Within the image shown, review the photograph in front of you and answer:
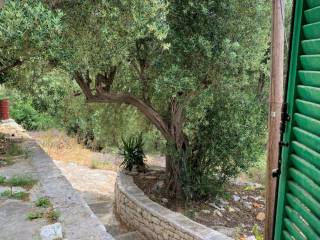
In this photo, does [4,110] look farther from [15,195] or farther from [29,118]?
[15,195]

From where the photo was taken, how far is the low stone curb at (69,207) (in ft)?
14.4

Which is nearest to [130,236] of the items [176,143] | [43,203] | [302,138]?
[176,143]

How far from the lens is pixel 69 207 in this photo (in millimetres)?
5141

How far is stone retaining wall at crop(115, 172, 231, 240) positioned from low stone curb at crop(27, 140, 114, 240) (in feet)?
6.48

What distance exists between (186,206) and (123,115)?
3276 mm

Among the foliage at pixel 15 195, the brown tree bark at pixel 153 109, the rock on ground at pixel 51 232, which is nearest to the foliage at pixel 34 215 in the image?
the rock on ground at pixel 51 232

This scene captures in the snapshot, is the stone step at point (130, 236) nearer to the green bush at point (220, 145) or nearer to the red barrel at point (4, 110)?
the green bush at point (220, 145)

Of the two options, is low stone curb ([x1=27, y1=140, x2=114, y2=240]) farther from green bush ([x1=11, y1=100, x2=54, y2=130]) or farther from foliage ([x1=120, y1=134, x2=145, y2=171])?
green bush ([x1=11, y1=100, x2=54, y2=130])

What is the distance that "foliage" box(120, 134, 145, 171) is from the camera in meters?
10.2

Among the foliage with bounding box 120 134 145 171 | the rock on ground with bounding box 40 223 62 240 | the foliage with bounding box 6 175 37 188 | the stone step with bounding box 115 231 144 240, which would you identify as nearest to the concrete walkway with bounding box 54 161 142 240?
the stone step with bounding box 115 231 144 240

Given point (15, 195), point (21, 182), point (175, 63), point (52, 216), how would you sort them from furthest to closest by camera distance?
point (175, 63) → point (21, 182) → point (15, 195) → point (52, 216)

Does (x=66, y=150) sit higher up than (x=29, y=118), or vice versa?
(x=29, y=118)

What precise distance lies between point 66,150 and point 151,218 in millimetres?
8685

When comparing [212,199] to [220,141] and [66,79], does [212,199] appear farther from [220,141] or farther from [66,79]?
[66,79]
